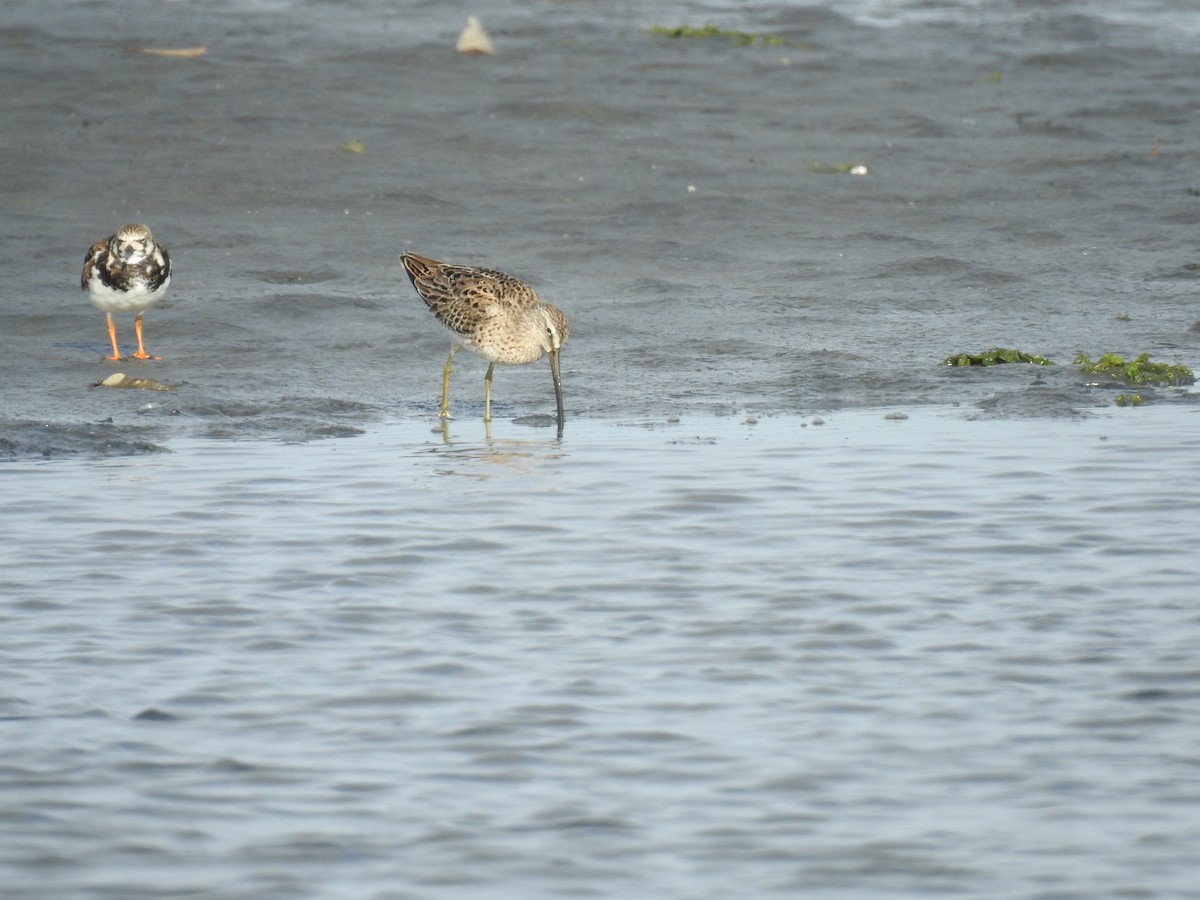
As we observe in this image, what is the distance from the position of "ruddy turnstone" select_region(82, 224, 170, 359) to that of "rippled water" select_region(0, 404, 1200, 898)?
8.85 ft

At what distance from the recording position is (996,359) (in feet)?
37.7

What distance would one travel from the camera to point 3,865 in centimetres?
454

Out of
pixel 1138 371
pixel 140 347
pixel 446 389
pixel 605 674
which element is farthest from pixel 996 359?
pixel 605 674

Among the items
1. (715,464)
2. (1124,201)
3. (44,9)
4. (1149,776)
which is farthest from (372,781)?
(44,9)

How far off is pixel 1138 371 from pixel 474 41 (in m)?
10.3

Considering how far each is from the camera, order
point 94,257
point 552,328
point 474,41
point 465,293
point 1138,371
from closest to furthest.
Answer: point 552,328 → point 1138,371 → point 465,293 → point 94,257 → point 474,41

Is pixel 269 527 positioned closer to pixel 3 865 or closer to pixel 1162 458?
pixel 3 865

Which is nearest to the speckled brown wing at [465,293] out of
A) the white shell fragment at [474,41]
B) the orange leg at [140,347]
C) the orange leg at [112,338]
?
the orange leg at [140,347]

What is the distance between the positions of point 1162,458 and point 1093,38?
1367cm

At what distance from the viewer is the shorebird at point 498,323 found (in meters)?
10.8

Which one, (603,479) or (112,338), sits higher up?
(112,338)

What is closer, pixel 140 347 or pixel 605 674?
pixel 605 674

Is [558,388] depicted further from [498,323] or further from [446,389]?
[446,389]

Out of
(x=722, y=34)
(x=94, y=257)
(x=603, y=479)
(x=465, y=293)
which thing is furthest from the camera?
(x=722, y=34)
